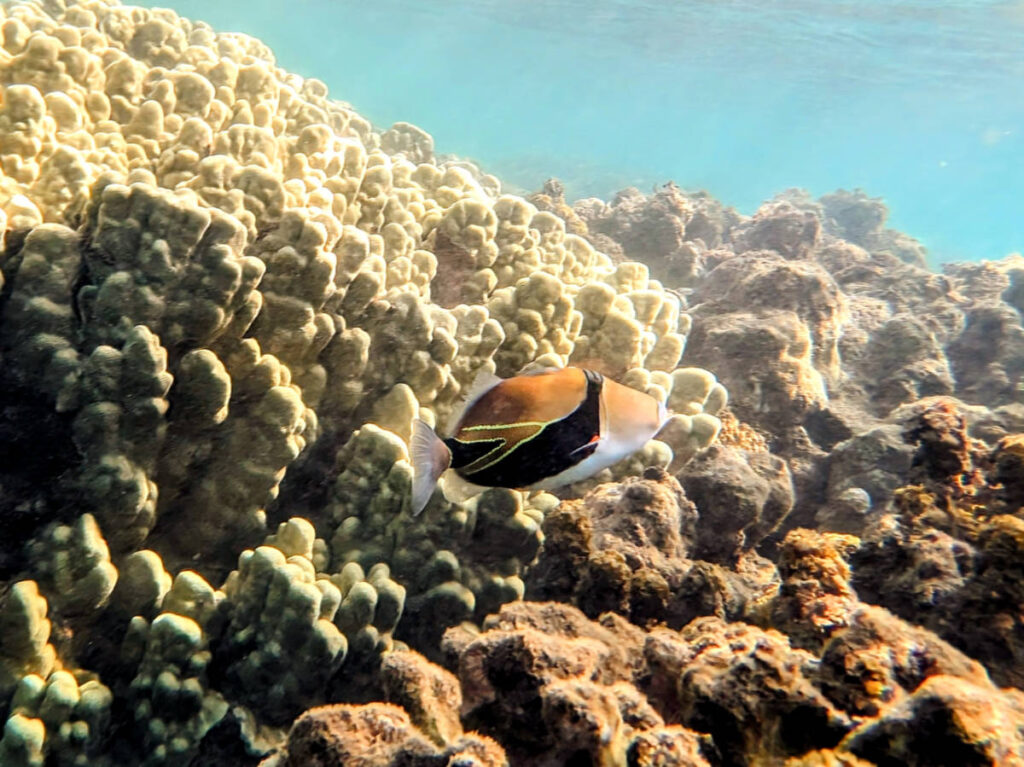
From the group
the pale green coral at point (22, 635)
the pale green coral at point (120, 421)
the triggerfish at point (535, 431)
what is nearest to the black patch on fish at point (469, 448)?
the triggerfish at point (535, 431)

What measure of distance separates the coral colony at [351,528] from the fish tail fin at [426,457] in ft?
0.88

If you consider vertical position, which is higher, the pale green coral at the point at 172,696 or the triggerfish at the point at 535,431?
the triggerfish at the point at 535,431

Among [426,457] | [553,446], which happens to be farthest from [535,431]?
[426,457]

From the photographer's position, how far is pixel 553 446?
218cm

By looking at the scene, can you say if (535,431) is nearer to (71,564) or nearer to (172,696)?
(172,696)

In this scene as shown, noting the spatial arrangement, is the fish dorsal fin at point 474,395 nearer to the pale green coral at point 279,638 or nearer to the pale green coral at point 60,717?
the pale green coral at point 279,638

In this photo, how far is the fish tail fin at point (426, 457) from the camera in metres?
2.18

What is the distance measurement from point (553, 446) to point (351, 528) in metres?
1.25

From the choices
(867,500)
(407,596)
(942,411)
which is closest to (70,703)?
(407,596)

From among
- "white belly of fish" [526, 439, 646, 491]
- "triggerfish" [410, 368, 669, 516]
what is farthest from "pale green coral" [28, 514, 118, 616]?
"white belly of fish" [526, 439, 646, 491]

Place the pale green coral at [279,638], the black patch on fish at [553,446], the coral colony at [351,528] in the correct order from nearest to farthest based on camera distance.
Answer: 1. the coral colony at [351,528]
2. the black patch on fish at [553,446]
3. the pale green coral at [279,638]

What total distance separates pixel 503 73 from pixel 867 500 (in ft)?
435

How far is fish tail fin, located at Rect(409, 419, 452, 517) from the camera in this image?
7.15ft

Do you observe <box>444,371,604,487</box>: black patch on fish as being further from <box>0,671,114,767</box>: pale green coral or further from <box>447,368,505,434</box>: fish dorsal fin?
<box>0,671,114,767</box>: pale green coral
